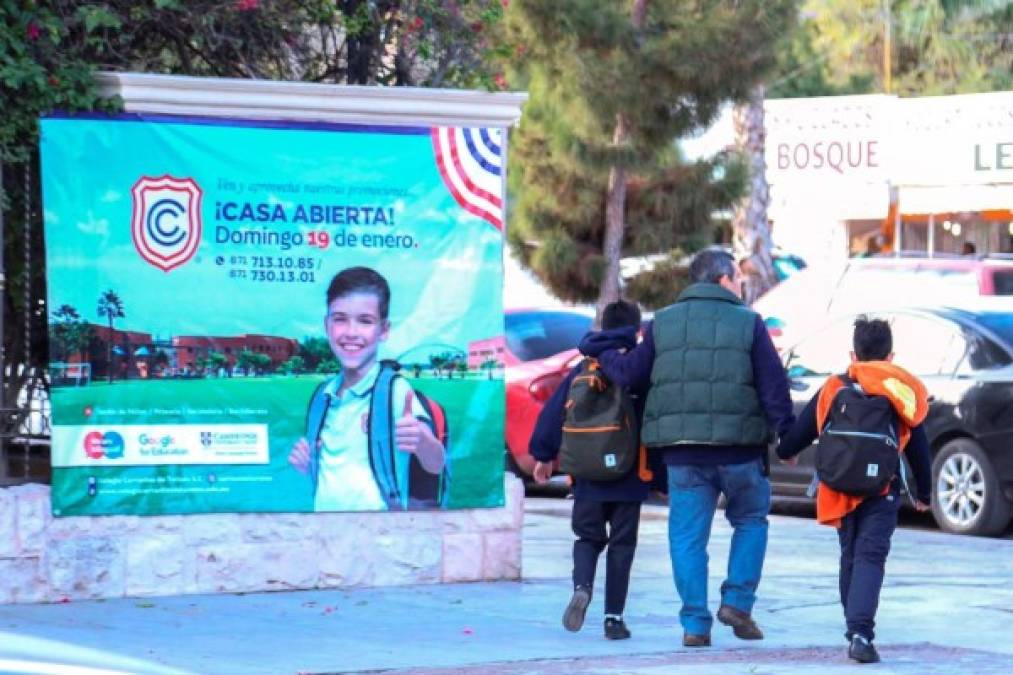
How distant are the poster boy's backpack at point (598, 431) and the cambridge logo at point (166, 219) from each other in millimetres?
2208

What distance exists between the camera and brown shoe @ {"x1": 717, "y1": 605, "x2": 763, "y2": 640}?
897cm

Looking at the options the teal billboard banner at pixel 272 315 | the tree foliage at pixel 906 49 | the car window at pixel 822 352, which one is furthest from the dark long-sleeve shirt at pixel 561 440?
the tree foliage at pixel 906 49

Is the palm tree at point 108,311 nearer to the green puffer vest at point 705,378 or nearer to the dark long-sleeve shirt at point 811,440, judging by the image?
the green puffer vest at point 705,378

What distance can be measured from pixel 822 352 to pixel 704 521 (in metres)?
6.54

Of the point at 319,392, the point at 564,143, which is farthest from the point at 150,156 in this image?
the point at 564,143

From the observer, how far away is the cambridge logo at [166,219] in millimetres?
9945

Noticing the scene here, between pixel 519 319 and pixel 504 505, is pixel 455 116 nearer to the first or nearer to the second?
pixel 504 505

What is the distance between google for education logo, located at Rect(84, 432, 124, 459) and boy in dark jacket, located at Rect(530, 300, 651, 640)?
7.21 feet

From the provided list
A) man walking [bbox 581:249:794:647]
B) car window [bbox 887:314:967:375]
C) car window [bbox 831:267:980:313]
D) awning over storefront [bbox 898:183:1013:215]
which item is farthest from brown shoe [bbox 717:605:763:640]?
awning over storefront [bbox 898:183:1013:215]

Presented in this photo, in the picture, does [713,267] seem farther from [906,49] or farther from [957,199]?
[906,49]

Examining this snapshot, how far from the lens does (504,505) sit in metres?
10.8

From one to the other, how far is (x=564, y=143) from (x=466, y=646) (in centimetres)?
1158

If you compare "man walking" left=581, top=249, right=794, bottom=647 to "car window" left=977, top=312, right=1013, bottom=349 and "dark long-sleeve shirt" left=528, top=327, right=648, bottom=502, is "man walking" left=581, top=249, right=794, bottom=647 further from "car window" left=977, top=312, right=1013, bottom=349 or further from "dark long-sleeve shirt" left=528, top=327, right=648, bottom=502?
"car window" left=977, top=312, right=1013, bottom=349

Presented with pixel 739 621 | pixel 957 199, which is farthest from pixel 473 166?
pixel 957 199
